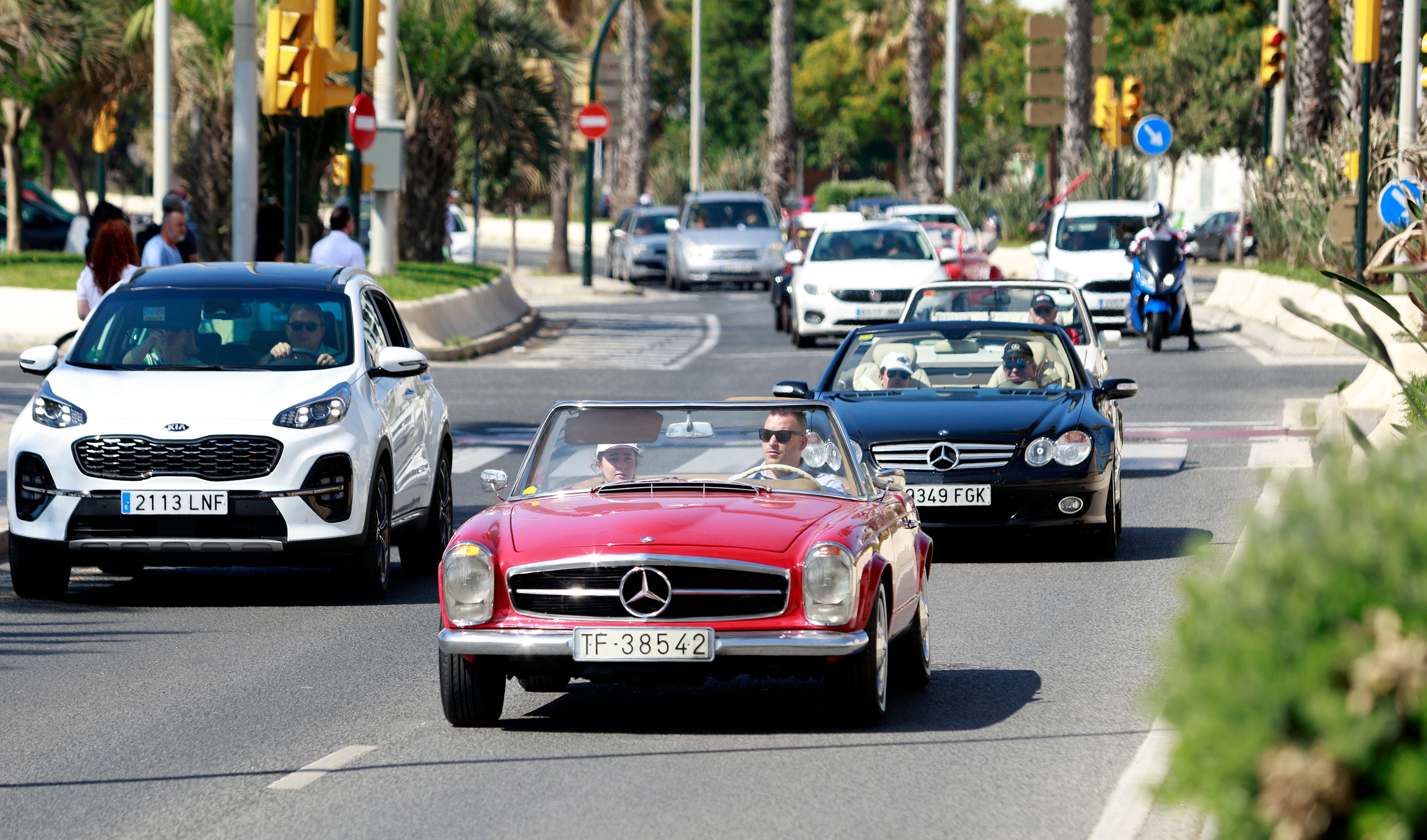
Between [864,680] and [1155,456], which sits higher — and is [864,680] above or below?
above

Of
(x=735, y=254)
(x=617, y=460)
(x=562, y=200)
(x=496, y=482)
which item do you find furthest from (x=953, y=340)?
(x=562, y=200)

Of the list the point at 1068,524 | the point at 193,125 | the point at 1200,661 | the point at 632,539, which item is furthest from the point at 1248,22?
the point at 1200,661

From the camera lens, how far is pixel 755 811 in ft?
21.4

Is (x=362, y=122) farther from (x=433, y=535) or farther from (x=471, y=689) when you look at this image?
(x=471, y=689)

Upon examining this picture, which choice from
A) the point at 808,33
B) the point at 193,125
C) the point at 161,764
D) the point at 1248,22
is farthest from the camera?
the point at 808,33

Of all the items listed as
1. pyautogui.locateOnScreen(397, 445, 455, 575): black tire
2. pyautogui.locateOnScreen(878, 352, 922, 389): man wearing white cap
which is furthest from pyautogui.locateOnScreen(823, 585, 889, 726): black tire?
pyautogui.locateOnScreen(878, 352, 922, 389): man wearing white cap

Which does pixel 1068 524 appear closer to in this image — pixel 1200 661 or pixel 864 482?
pixel 864 482

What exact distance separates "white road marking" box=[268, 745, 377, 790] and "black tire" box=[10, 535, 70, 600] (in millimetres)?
3835

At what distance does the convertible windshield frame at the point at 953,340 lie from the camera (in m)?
13.3

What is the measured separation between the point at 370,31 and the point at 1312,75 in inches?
666

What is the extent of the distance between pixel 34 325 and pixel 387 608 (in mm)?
16703

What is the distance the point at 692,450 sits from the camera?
335 inches

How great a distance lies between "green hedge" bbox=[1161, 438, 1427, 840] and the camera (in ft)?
10.5

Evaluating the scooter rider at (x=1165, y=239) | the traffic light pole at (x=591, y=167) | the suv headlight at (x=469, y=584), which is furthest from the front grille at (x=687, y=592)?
the traffic light pole at (x=591, y=167)
